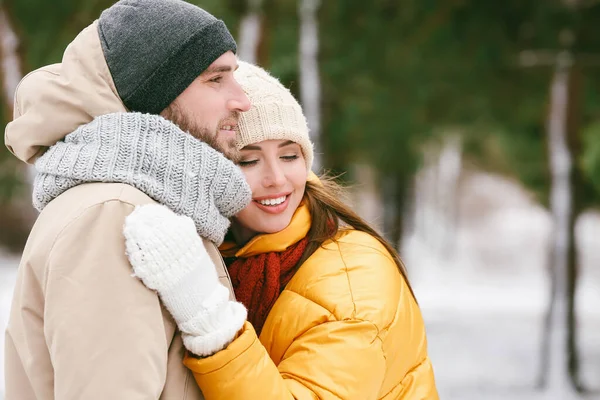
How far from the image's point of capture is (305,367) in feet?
7.08

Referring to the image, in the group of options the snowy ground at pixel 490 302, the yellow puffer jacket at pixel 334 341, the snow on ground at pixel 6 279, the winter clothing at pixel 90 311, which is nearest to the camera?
the winter clothing at pixel 90 311

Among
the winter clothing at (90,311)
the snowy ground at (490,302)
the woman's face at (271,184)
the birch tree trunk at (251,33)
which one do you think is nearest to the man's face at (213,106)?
the winter clothing at (90,311)

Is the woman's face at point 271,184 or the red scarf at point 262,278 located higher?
the woman's face at point 271,184

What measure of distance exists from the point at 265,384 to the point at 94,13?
7569 mm

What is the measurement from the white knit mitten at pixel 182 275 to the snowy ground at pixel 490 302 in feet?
25.1

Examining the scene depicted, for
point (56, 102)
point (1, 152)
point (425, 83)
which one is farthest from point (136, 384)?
point (1, 152)

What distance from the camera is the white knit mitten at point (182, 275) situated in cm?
177

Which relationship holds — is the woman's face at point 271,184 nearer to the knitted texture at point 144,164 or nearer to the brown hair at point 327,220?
the brown hair at point 327,220

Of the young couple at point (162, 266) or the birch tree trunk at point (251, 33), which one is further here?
the birch tree trunk at point (251, 33)

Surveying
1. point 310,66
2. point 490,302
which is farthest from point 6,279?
point 310,66

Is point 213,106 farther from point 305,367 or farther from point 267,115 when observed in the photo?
point 305,367

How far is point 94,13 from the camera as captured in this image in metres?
8.74

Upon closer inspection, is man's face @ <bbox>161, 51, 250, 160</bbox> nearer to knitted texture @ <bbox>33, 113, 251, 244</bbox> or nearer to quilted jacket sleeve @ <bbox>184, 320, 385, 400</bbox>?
knitted texture @ <bbox>33, 113, 251, 244</bbox>

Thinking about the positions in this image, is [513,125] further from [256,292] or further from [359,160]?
[256,292]
